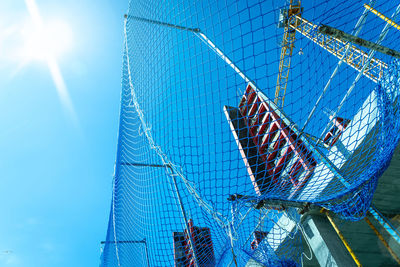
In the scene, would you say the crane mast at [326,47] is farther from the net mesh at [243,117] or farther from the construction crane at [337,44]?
the net mesh at [243,117]

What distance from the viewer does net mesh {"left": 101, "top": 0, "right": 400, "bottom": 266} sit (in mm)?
3270

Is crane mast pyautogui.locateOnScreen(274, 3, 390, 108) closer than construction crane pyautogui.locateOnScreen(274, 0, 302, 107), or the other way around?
crane mast pyautogui.locateOnScreen(274, 3, 390, 108)

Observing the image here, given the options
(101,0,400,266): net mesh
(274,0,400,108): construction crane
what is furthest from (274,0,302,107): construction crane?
(101,0,400,266): net mesh

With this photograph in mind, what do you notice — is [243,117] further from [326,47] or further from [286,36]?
[326,47]

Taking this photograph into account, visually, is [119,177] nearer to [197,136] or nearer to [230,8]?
[197,136]

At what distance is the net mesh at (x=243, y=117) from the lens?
3.27 meters

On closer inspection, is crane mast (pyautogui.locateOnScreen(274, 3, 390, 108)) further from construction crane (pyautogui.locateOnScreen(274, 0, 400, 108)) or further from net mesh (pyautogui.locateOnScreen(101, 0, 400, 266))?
net mesh (pyautogui.locateOnScreen(101, 0, 400, 266))

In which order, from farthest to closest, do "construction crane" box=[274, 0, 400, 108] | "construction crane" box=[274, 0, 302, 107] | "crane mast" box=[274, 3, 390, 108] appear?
"construction crane" box=[274, 0, 302, 107] → "crane mast" box=[274, 3, 390, 108] → "construction crane" box=[274, 0, 400, 108]

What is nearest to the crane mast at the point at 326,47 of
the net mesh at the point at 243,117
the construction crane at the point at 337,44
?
the construction crane at the point at 337,44

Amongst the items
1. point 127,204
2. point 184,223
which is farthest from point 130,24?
point 184,223

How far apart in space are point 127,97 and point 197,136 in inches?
100

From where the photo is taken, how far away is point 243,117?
4402mm

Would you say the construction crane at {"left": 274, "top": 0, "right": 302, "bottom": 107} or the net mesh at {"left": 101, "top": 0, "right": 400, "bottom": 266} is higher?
the construction crane at {"left": 274, "top": 0, "right": 302, "bottom": 107}

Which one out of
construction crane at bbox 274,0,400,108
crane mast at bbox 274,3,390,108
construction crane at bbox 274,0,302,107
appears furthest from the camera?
construction crane at bbox 274,0,302,107
